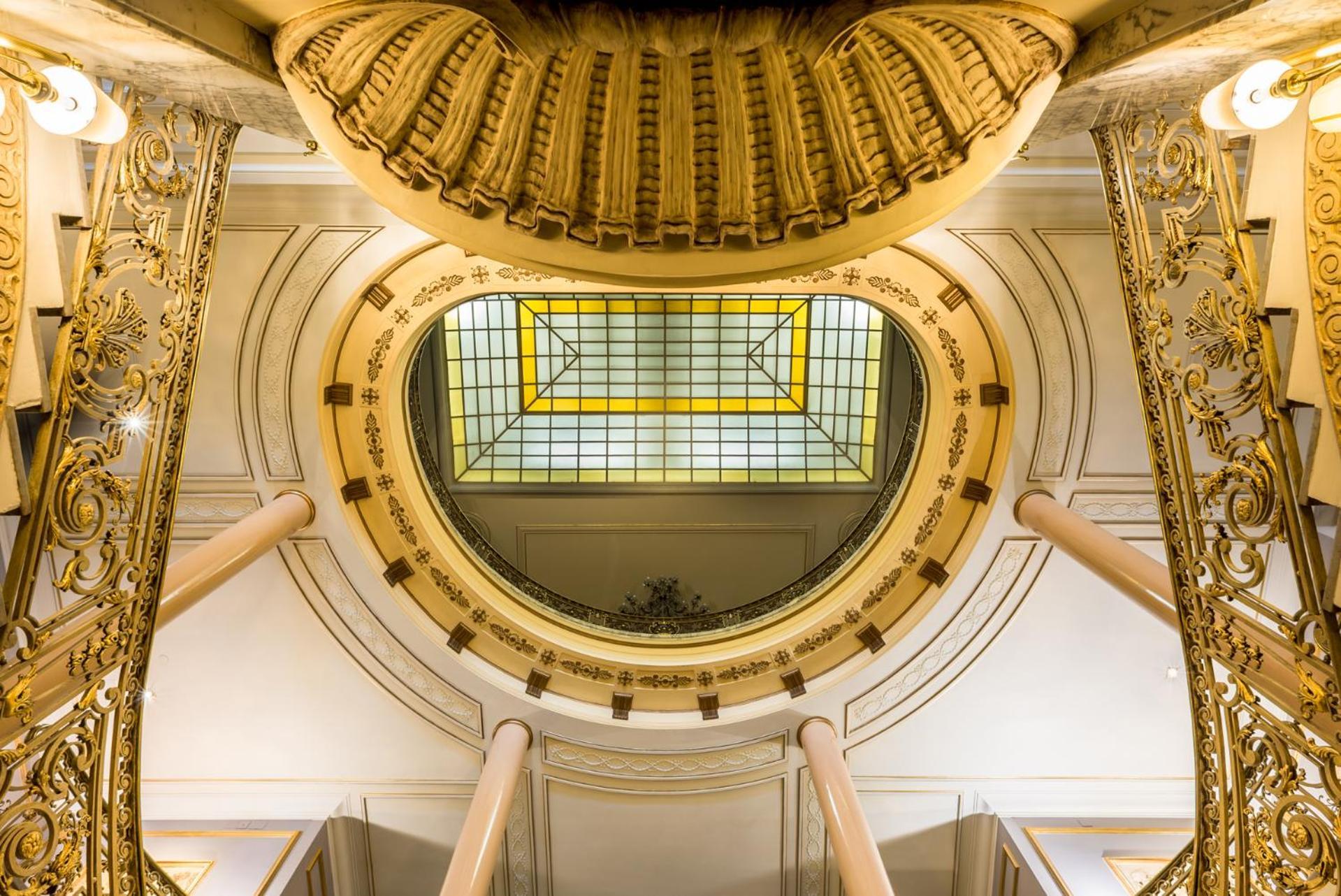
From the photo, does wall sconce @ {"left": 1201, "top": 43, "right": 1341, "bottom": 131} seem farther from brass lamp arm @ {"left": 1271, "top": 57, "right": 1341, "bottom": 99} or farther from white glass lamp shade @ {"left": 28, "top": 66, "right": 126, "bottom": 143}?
white glass lamp shade @ {"left": 28, "top": 66, "right": 126, "bottom": 143}

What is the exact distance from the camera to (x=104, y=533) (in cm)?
256

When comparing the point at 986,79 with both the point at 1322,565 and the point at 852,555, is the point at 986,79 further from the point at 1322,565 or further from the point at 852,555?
the point at 852,555

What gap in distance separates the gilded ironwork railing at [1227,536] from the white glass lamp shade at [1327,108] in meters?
0.62

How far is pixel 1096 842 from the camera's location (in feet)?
20.5

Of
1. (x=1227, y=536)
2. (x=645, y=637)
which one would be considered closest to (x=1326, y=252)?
(x=1227, y=536)

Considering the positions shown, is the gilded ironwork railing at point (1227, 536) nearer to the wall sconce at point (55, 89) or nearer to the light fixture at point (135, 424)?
the wall sconce at point (55, 89)

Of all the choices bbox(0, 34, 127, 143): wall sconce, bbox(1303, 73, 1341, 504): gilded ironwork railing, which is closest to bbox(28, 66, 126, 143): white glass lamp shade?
bbox(0, 34, 127, 143): wall sconce

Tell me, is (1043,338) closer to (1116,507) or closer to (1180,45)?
(1116,507)

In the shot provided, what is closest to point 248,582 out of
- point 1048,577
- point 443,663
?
point 443,663

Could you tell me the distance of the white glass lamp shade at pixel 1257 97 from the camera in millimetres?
2031

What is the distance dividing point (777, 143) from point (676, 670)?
4.88m

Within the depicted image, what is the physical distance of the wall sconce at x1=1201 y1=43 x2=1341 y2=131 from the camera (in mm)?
Answer: 1913

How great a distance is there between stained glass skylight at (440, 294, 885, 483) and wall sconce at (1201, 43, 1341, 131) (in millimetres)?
5876

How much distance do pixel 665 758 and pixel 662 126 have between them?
5.44 metres
